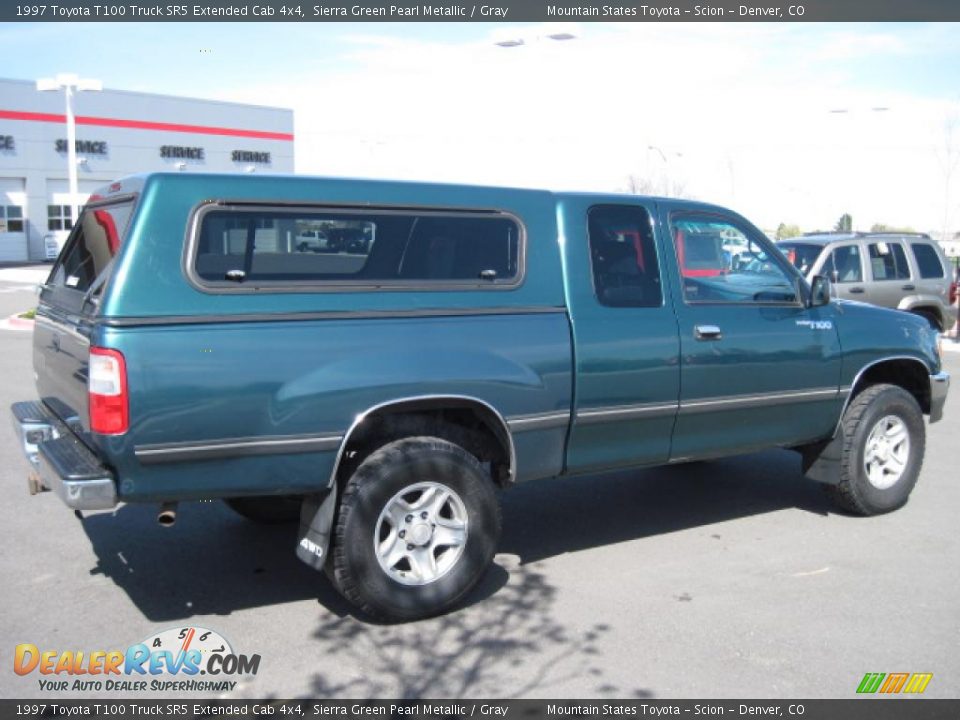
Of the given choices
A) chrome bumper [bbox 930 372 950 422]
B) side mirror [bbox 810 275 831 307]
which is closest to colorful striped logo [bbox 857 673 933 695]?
side mirror [bbox 810 275 831 307]

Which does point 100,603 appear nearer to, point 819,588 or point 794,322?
point 819,588

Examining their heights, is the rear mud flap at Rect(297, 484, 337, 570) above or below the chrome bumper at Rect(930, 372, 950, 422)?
below

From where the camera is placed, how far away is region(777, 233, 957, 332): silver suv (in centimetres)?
1212

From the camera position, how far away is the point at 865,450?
237 inches

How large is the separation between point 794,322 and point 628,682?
9.00 ft

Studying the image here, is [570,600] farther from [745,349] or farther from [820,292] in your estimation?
[820,292]

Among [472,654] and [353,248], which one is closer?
[472,654]

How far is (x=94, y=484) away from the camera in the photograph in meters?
3.80

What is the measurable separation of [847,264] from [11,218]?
4008cm

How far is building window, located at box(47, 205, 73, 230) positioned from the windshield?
3916 centimetres

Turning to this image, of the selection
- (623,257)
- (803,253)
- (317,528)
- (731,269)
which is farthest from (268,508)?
(803,253)

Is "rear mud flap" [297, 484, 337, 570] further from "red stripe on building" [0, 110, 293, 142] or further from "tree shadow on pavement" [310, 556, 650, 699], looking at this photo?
"red stripe on building" [0, 110, 293, 142]

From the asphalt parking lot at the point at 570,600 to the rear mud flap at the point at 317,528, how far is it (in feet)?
1.22
